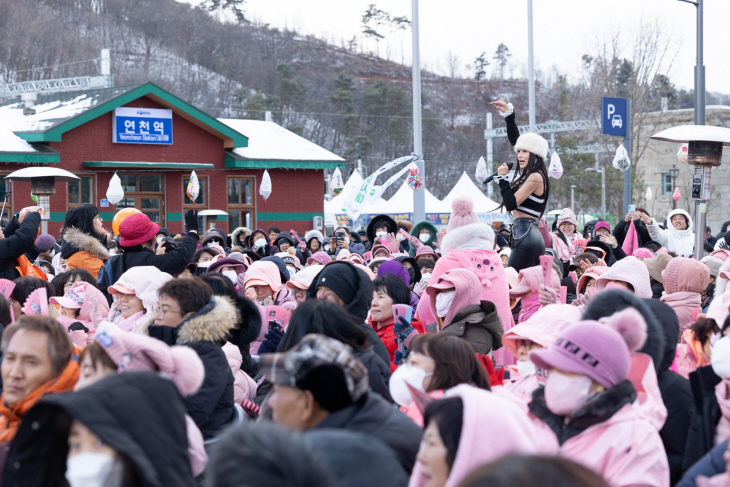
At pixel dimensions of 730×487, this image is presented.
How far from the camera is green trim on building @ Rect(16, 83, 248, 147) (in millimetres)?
23766

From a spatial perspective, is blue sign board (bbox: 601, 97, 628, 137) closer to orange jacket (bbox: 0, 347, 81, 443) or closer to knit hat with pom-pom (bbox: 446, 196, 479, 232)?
knit hat with pom-pom (bbox: 446, 196, 479, 232)

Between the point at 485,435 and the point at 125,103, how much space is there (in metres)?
24.7

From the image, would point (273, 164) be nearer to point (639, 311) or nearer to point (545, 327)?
point (545, 327)

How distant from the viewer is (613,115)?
63.7 ft

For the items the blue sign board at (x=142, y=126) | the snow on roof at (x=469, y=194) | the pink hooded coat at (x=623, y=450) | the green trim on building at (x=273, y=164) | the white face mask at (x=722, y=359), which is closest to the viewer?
the pink hooded coat at (x=623, y=450)

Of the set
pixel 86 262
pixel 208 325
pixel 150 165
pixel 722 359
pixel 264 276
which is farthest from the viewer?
pixel 150 165

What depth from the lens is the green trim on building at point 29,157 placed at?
22.9 metres

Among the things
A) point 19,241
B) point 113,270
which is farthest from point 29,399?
point 19,241

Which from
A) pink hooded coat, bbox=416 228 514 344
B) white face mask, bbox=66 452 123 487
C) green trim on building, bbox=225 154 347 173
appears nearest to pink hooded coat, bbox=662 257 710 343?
pink hooded coat, bbox=416 228 514 344

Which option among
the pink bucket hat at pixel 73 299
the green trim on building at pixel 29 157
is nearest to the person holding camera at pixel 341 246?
the pink bucket hat at pixel 73 299

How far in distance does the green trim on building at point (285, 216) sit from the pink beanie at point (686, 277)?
2322cm

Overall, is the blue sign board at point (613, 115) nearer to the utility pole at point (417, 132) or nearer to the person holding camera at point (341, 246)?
the utility pole at point (417, 132)

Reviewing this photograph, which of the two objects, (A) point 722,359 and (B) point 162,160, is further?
(B) point 162,160

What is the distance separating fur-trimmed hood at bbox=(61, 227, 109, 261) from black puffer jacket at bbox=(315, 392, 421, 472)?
540cm
